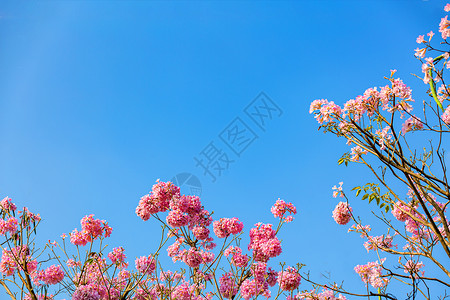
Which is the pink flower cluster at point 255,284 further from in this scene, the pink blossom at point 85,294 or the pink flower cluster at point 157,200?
the pink blossom at point 85,294

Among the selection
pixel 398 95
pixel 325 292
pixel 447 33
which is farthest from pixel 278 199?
pixel 447 33

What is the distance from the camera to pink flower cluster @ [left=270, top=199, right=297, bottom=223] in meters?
5.44

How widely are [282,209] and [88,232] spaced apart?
290 cm

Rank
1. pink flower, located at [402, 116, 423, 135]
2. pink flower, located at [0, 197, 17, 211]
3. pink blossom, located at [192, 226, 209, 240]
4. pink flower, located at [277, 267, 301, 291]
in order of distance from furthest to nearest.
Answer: pink flower, located at [0, 197, 17, 211], pink blossom, located at [192, 226, 209, 240], pink flower, located at [277, 267, 301, 291], pink flower, located at [402, 116, 423, 135]

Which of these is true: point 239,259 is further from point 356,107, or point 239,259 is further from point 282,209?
point 356,107

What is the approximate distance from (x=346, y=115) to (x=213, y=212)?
8.33 feet

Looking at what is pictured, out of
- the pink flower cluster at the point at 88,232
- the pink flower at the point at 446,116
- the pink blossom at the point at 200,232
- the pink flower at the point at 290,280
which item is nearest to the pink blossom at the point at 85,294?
the pink flower cluster at the point at 88,232

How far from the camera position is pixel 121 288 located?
4816 millimetres

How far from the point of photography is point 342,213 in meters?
4.47

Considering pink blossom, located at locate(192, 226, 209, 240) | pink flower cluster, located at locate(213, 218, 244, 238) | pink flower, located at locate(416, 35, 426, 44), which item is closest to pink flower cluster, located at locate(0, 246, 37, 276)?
pink blossom, located at locate(192, 226, 209, 240)

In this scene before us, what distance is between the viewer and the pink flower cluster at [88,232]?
5.12 meters

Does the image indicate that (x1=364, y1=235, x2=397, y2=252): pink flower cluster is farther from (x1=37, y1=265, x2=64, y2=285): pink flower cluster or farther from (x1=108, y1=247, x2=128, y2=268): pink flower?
(x1=37, y1=265, x2=64, y2=285): pink flower cluster

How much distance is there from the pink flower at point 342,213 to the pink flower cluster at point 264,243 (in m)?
1.01

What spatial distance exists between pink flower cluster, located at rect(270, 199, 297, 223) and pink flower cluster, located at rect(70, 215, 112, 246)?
257 centimetres
